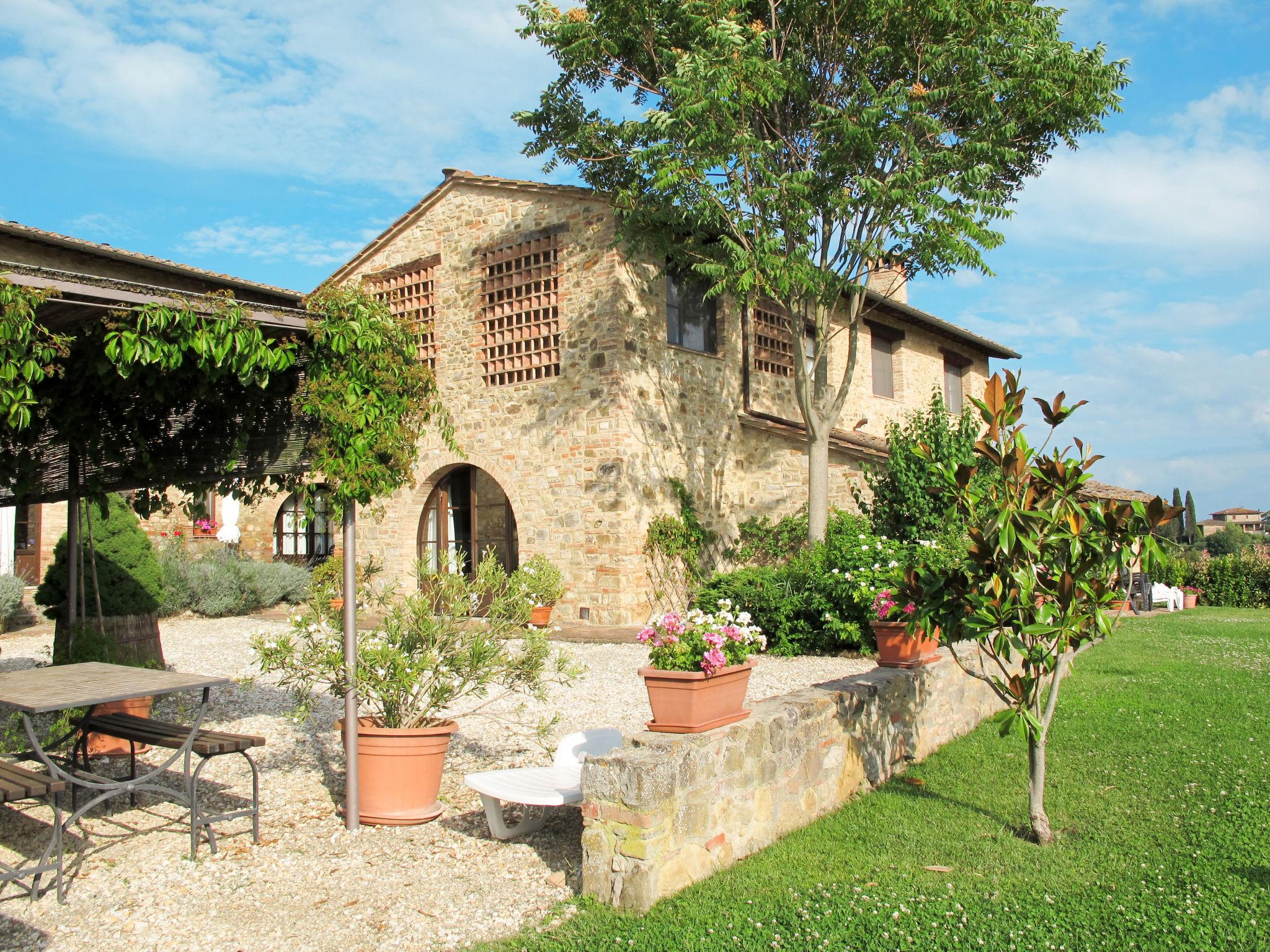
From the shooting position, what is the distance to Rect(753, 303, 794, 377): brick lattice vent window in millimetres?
13836

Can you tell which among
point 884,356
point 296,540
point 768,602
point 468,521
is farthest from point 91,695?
point 884,356

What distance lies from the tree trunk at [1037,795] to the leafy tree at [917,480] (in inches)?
232

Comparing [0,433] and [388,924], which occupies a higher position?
[0,433]

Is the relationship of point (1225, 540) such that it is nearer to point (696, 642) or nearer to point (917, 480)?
point (917, 480)

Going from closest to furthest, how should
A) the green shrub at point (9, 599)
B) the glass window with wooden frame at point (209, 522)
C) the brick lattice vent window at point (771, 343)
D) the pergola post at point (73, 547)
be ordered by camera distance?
the pergola post at point (73, 547), the green shrub at point (9, 599), the brick lattice vent window at point (771, 343), the glass window with wooden frame at point (209, 522)

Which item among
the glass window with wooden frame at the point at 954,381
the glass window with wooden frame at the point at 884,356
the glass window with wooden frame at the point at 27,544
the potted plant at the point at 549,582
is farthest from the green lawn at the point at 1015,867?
the glass window with wooden frame at the point at 27,544

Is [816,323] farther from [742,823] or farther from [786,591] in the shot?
[742,823]

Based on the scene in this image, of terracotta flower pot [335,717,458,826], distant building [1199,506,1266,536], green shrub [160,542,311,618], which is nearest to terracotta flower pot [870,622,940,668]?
terracotta flower pot [335,717,458,826]

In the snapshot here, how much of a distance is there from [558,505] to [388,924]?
8.68 metres

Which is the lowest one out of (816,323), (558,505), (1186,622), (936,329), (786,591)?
(1186,622)

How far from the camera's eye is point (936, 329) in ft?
59.0

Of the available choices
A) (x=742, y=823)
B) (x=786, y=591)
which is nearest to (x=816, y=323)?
(x=786, y=591)

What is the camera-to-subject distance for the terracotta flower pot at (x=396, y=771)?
463 centimetres

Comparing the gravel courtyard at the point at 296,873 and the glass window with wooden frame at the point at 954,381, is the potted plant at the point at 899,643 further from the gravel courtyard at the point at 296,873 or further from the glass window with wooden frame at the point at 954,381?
the glass window with wooden frame at the point at 954,381
